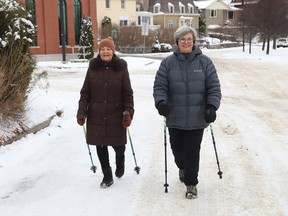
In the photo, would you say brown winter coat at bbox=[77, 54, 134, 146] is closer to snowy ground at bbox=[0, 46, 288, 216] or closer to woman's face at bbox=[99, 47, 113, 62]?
woman's face at bbox=[99, 47, 113, 62]

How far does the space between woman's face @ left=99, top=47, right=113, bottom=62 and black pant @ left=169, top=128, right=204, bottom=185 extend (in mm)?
1113

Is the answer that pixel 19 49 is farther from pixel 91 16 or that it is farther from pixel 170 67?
pixel 91 16

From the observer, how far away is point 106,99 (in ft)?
17.1

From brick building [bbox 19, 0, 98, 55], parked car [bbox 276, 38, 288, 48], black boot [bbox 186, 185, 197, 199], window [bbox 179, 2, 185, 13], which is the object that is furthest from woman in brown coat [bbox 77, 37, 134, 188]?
window [bbox 179, 2, 185, 13]

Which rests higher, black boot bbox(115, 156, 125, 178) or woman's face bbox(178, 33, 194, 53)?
woman's face bbox(178, 33, 194, 53)

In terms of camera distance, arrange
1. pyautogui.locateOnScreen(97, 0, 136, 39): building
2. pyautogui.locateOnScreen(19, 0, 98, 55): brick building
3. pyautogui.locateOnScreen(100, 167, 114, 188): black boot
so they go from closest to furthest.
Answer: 1. pyautogui.locateOnScreen(100, 167, 114, 188): black boot
2. pyautogui.locateOnScreen(19, 0, 98, 55): brick building
3. pyautogui.locateOnScreen(97, 0, 136, 39): building

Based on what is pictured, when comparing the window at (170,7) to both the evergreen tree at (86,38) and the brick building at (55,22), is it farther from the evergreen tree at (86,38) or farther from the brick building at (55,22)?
the evergreen tree at (86,38)

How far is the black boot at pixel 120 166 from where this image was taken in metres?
5.64

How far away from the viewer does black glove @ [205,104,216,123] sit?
471cm

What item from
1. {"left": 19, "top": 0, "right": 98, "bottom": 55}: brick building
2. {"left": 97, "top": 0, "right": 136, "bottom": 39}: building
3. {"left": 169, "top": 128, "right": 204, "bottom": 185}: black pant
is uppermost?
{"left": 97, "top": 0, "right": 136, "bottom": 39}: building

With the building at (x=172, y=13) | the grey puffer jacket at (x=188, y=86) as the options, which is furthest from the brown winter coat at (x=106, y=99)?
the building at (x=172, y=13)

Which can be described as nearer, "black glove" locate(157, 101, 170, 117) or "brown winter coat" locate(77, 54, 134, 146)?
"black glove" locate(157, 101, 170, 117)

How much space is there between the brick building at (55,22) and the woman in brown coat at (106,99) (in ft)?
74.6

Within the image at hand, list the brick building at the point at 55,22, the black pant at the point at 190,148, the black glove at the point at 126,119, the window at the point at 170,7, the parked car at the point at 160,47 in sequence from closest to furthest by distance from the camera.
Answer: the black pant at the point at 190,148, the black glove at the point at 126,119, the brick building at the point at 55,22, the parked car at the point at 160,47, the window at the point at 170,7
